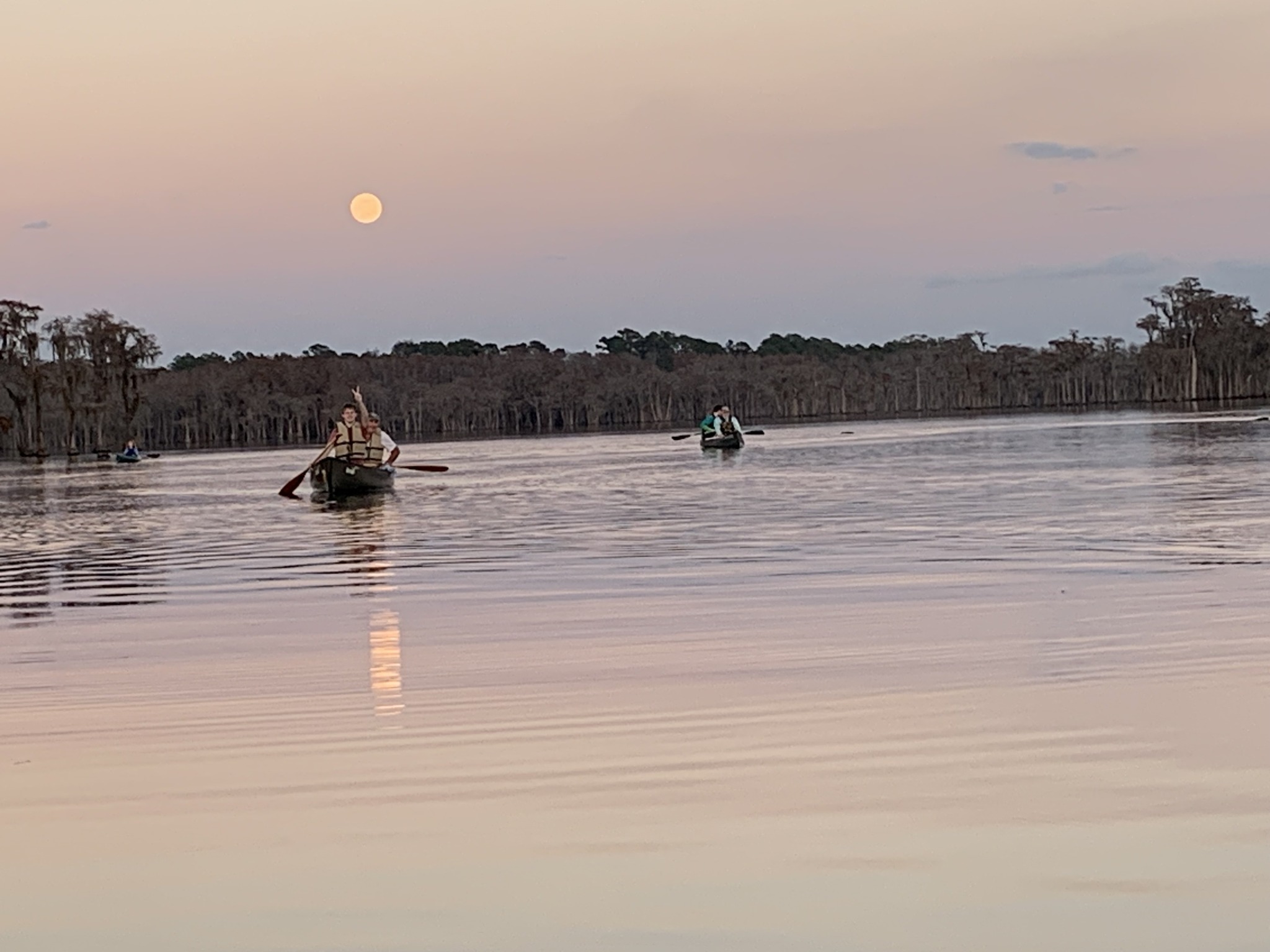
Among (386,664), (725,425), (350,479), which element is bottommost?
(386,664)

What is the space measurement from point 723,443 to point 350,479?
22.6 meters

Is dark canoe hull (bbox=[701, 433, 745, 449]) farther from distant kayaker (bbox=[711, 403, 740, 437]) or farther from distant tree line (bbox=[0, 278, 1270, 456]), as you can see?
distant tree line (bbox=[0, 278, 1270, 456])

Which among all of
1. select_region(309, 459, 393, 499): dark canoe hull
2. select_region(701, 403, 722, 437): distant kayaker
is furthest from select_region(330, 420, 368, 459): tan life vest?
select_region(701, 403, 722, 437): distant kayaker

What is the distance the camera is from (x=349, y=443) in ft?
104

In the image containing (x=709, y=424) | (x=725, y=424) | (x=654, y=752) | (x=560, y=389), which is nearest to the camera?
(x=654, y=752)

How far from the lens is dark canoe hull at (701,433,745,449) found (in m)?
52.4

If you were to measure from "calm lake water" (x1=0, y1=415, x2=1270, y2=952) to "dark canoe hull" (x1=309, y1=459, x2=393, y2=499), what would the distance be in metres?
14.1

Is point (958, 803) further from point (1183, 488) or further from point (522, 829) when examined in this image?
point (1183, 488)

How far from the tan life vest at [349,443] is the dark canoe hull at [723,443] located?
844 inches

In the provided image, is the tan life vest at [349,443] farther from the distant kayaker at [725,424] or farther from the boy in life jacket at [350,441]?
the distant kayaker at [725,424]

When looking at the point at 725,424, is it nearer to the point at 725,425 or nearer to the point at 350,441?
the point at 725,425

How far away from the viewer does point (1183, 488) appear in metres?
24.8

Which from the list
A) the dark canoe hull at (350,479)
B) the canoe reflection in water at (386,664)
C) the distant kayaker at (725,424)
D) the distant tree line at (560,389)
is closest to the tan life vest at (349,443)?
the dark canoe hull at (350,479)

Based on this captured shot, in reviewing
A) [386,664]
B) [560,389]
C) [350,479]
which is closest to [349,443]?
[350,479]
